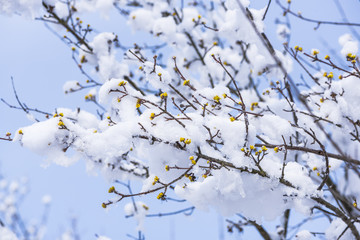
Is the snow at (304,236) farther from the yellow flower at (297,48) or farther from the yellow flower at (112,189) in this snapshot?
the yellow flower at (112,189)

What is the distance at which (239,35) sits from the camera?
3.05 meters

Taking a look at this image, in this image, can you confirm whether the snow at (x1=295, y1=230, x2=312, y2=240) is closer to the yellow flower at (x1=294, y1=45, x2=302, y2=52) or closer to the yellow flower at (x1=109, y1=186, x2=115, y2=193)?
the yellow flower at (x1=294, y1=45, x2=302, y2=52)

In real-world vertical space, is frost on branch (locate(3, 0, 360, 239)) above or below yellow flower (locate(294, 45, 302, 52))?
below

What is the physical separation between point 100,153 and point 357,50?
229cm

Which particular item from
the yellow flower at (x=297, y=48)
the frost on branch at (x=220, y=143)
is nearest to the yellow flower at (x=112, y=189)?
the frost on branch at (x=220, y=143)

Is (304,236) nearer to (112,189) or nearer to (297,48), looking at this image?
(297,48)

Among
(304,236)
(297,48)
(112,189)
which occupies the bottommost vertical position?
(304,236)

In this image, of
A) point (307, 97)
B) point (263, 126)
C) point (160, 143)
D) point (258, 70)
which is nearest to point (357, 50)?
point (307, 97)

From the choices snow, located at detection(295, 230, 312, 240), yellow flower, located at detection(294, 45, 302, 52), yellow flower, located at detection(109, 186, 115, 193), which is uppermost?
yellow flower, located at detection(294, 45, 302, 52)

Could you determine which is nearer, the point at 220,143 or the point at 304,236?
the point at 220,143

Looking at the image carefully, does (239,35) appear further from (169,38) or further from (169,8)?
(169,8)

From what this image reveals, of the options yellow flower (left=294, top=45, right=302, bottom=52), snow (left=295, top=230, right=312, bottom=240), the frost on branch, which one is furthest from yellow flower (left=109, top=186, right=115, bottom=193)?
yellow flower (left=294, top=45, right=302, bottom=52)

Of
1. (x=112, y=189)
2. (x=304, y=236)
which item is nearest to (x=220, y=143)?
(x=112, y=189)

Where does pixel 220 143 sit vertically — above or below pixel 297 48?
below
